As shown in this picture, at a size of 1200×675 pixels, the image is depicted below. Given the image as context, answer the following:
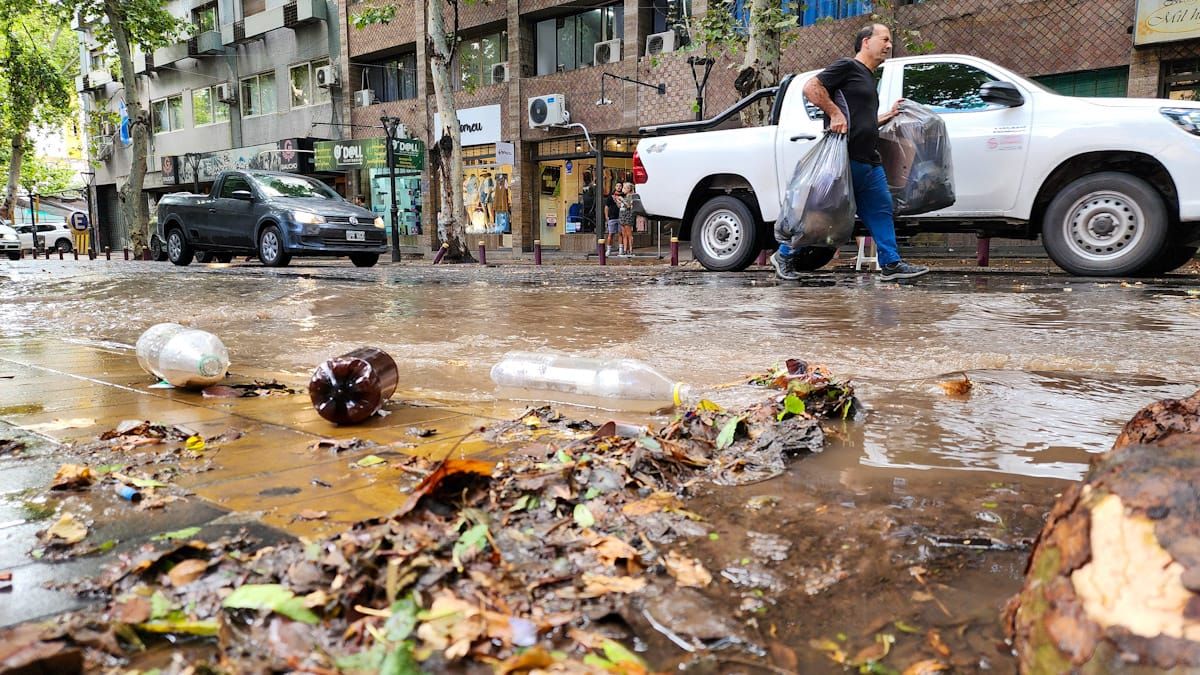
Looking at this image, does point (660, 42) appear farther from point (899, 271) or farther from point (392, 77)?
point (899, 271)

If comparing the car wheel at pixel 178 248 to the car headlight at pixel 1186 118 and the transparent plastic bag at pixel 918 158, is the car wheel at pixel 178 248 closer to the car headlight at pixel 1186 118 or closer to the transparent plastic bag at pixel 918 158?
the transparent plastic bag at pixel 918 158

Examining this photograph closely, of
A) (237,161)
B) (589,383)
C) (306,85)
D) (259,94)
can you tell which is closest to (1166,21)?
(589,383)

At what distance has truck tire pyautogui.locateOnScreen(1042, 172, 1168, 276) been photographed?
6.74m

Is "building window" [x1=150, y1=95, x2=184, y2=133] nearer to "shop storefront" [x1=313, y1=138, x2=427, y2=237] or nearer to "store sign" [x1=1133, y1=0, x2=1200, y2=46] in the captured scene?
"shop storefront" [x1=313, y1=138, x2=427, y2=237]

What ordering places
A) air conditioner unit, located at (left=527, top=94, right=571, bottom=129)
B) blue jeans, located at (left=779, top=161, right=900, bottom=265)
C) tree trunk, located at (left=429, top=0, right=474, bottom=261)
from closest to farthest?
1. blue jeans, located at (left=779, top=161, right=900, bottom=265)
2. tree trunk, located at (left=429, top=0, right=474, bottom=261)
3. air conditioner unit, located at (left=527, top=94, right=571, bottom=129)

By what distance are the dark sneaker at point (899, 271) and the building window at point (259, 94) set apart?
2802cm

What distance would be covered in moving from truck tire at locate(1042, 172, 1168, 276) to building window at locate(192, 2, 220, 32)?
109 ft

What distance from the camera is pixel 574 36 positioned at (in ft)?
71.8

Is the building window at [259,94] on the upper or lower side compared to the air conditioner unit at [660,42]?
upper

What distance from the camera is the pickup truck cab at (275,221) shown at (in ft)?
45.6

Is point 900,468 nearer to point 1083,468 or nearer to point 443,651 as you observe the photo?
point 1083,468

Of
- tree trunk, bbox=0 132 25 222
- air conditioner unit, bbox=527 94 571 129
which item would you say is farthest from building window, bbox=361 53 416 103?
tree trunk, bbox=0 132 25 222

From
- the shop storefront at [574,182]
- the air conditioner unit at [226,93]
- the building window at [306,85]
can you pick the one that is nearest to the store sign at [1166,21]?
the shop storefront at [574,182]

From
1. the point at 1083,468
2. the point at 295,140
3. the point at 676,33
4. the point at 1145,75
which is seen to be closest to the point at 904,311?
the point at 1083,468
